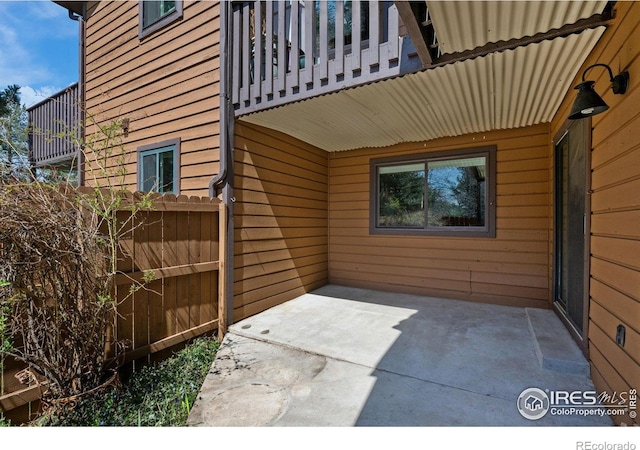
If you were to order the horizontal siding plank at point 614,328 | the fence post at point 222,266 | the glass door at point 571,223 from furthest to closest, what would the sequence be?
1. the fence post at point 222,266
2. the glass door at point 571,223
3. the horizontal siding plank at point 614,328

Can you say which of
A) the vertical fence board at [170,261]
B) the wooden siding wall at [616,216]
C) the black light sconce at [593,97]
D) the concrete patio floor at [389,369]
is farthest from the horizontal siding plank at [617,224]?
the vertical fence board at [170,261]

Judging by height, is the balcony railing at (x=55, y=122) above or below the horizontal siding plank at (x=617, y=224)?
above

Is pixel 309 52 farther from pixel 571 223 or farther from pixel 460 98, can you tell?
pixel 571 223

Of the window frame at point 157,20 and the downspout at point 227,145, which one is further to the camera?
the window frame at point 157,20

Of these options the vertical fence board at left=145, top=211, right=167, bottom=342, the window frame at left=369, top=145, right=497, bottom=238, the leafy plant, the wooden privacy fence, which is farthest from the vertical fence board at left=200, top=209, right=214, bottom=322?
the window frame at left=369, top=145, right=497, bottom=238

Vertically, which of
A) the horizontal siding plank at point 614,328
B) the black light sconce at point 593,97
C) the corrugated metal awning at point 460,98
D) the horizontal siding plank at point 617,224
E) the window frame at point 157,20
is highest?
the window frame at point 157,20

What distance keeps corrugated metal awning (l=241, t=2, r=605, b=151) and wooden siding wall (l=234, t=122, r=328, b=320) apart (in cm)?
34

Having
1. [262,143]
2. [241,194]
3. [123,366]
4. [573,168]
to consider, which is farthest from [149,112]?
[573,168]

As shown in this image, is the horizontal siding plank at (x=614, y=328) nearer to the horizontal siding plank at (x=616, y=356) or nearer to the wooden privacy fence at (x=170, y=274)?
the horizontal siding plank at (x=616, y=356)

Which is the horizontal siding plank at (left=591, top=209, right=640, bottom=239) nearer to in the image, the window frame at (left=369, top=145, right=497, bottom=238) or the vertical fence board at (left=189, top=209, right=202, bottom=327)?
the window frame at (left=369, top=145, right=497, bottom=238)

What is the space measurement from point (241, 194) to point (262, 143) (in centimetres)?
81

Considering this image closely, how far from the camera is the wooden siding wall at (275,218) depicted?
3.66 meters

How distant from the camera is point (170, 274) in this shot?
9.31ft
